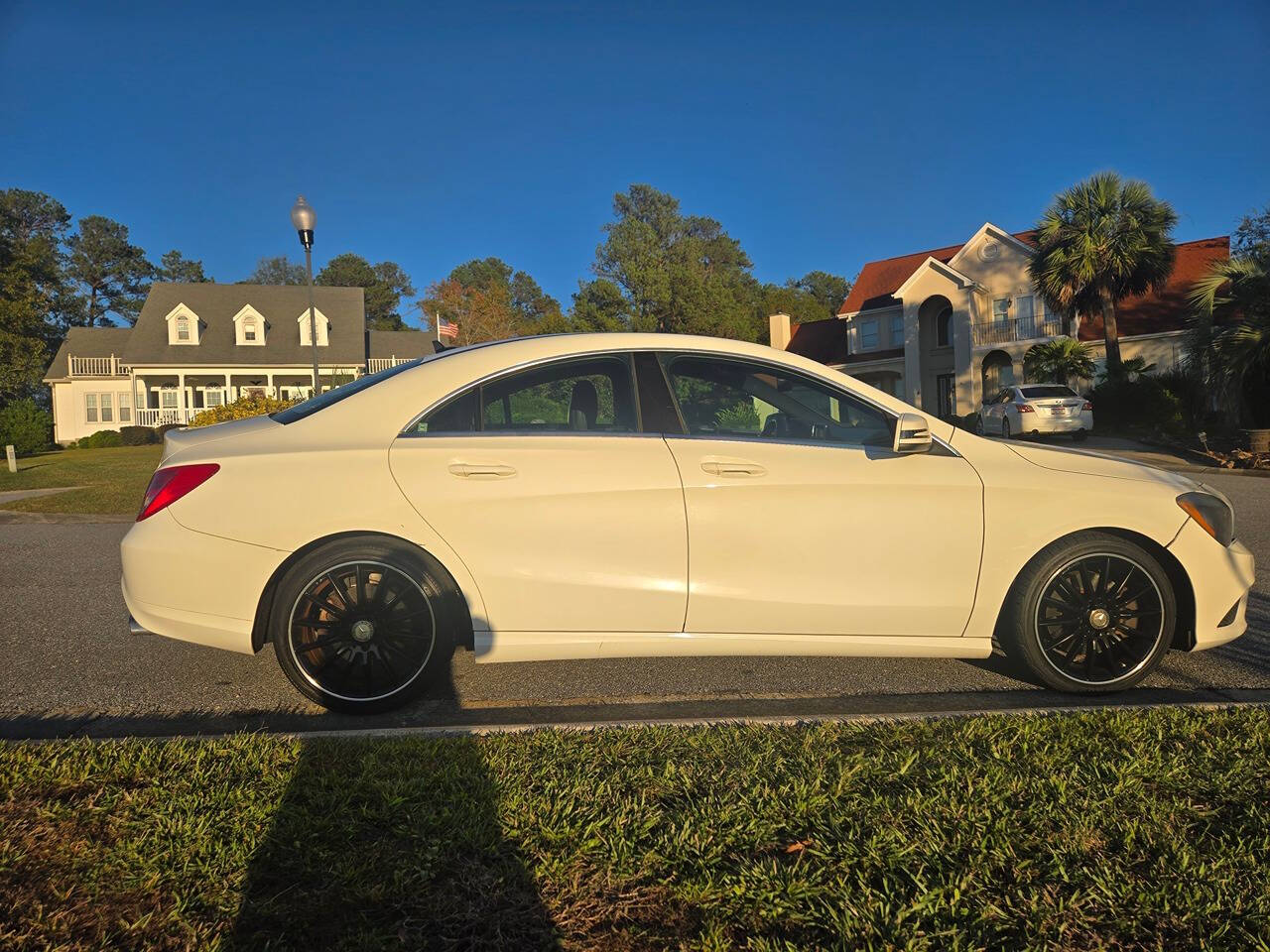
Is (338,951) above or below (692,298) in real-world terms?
below

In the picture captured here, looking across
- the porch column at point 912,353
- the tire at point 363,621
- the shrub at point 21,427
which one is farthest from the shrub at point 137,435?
the tire at point 363,621

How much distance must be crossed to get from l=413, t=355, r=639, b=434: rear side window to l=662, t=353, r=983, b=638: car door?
0.33 m

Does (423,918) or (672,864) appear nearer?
(423,918)

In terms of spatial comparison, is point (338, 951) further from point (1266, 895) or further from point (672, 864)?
point (1266, 895)

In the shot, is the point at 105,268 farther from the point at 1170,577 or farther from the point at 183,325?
the point at 1170,577

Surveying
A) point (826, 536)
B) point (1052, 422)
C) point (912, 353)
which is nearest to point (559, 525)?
point (826, 536)

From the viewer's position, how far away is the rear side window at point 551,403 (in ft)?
12.2

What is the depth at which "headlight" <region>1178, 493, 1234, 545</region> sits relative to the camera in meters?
3.76

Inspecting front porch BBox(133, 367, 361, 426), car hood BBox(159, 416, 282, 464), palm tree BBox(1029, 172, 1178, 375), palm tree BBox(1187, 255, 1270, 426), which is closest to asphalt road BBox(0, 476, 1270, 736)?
car hood BBox(159, 416, 282, 464)

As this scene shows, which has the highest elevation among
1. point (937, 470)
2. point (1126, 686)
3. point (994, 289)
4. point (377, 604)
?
point (994, 289)

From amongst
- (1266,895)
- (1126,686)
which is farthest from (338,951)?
(1126,686)

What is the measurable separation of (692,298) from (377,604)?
48457 mm

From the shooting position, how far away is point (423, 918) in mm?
1904

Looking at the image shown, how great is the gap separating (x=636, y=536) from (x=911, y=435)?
1.27 m
